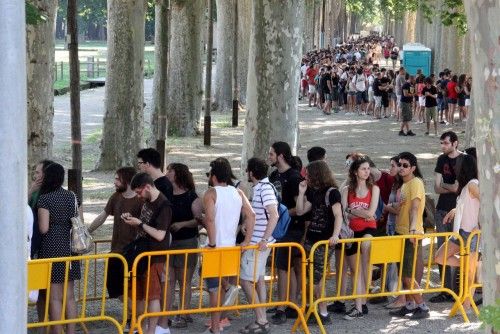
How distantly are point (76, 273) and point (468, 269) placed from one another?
3940 mm

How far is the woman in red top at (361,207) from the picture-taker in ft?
39.9

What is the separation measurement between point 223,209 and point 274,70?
6356mm

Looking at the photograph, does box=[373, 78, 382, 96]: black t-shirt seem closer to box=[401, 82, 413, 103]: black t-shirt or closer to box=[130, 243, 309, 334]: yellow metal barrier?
box=[401, 82, 413, 103]: black t-shirt

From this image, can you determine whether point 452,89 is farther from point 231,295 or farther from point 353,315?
point 231,295

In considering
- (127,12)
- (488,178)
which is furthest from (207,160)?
(488,178)

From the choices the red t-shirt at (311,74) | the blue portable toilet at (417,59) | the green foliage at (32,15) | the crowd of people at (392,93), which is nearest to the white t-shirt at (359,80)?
the crowd of people at (392,93)

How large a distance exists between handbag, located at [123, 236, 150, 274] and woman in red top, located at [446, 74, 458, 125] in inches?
1094

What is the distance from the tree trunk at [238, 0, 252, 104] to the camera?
4456 centimetres

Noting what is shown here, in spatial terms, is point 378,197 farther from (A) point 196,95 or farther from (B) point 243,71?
(B) point 243,71

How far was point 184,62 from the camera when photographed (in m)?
33.2

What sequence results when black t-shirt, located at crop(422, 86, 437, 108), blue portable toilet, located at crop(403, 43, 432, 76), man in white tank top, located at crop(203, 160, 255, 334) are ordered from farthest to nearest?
1. blue portable toilet, located at crop(403, 43, 432, 76)
2. black t-shirt, located at crop(422, 86, 437, 108)
3. man in white tank top, located at crop(203, 160, 255, 334)

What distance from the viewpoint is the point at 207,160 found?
2861 cm

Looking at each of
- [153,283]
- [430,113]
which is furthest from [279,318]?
[430,113]

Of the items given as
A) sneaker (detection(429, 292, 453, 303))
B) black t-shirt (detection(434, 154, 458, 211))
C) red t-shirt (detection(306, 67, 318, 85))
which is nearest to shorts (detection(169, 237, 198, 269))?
sneaker (detection(429, 292, 453, 303))
